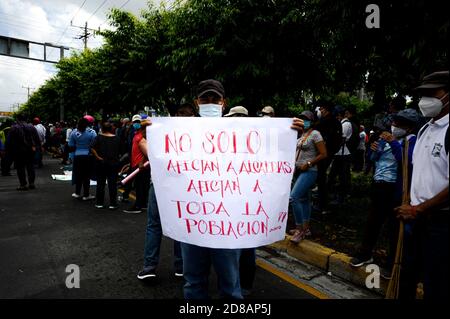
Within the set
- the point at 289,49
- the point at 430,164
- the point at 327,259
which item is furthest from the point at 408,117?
the point at 289,49

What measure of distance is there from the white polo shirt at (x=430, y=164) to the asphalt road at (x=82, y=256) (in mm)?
1623

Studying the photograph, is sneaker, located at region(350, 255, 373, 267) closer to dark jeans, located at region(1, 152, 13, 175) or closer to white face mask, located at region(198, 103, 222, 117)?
white face mask, located at region(198, 103, 222, 117)

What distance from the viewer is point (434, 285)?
2.14 m

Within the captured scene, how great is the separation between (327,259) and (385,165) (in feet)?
4.01

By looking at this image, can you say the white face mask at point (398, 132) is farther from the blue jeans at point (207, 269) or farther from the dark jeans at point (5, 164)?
the dark jeans at point (5, 164)

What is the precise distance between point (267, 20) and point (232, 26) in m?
0.87

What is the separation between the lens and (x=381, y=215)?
367cm

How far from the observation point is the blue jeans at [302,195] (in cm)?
444

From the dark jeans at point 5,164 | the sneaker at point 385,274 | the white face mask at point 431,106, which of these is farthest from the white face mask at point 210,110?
the dark jeans at point 5,164

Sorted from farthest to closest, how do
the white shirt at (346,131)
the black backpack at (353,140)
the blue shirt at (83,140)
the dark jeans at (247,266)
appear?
the blue shirt at (83,140) → the black backpack at (353,140) → the white shirt at (346,131) → the dark jeans at (247,266)

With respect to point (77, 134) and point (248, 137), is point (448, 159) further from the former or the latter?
point (77, 134)

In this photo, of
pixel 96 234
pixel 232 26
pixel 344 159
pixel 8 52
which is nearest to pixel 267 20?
pixel 232 26

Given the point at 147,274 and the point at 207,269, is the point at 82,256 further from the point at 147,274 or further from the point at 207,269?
the point at 207,269

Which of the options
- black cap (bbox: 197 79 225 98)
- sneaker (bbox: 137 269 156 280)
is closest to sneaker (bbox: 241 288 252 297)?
sneaker (bbox: 137 269 156 280)
